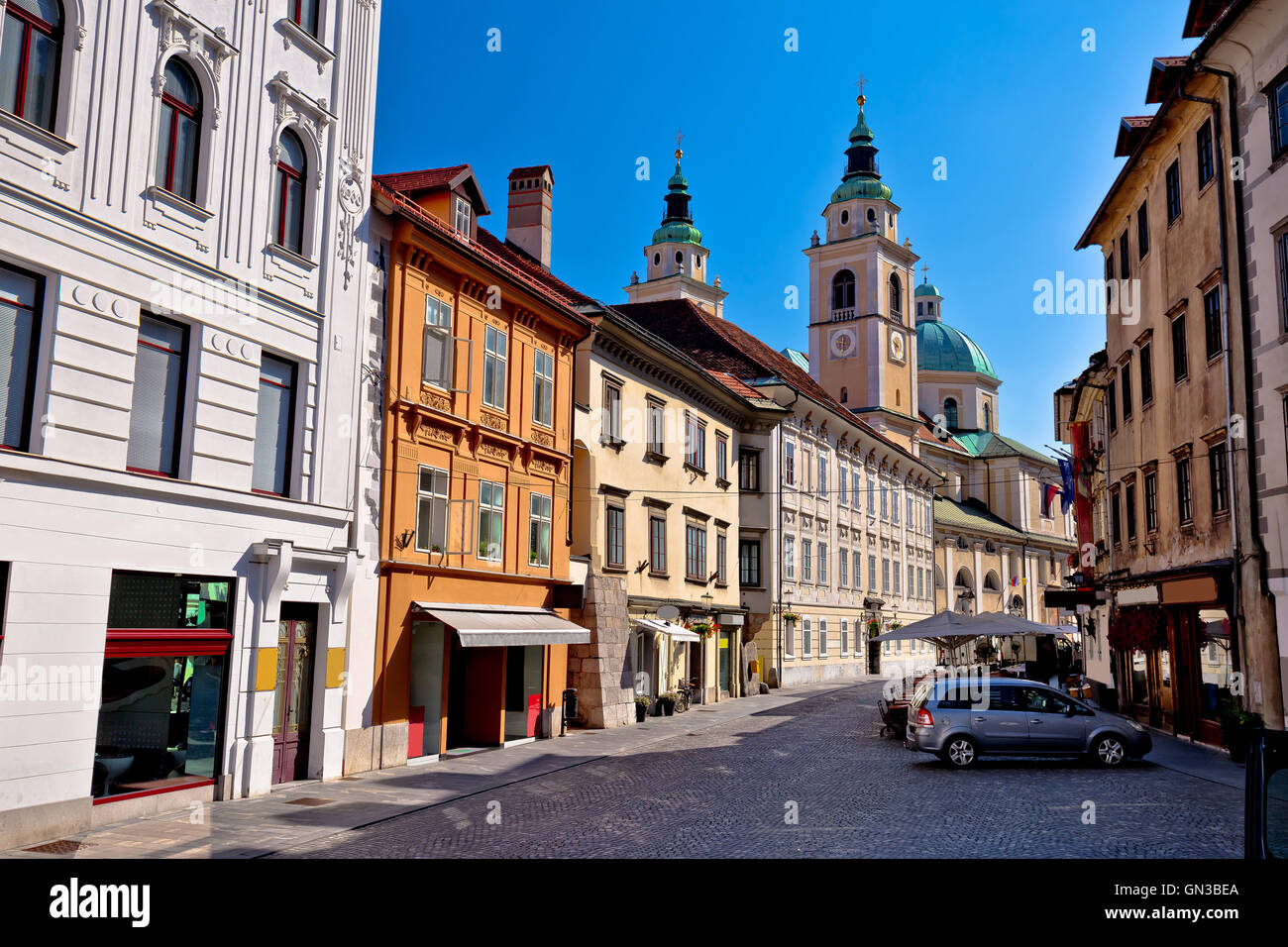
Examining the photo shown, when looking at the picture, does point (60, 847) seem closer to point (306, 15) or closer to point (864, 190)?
point (306, 15)

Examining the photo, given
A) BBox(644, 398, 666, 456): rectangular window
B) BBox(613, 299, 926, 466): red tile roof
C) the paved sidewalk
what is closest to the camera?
the paved sidewalk

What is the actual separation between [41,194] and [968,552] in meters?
76.2

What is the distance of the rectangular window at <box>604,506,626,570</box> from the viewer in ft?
97.1

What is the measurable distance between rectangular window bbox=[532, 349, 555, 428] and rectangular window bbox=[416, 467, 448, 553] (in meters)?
4.48

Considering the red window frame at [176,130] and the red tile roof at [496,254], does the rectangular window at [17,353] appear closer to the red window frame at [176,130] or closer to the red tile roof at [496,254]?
the red window frame at [176,130]

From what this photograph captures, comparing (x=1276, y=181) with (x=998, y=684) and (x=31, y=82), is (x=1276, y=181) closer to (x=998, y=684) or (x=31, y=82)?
(x=998, y=684)

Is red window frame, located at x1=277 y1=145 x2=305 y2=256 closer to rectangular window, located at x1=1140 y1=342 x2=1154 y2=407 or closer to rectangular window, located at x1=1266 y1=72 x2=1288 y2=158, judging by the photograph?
rectangular window, located at x1=1266 y1=72 x2=1288 y2=158

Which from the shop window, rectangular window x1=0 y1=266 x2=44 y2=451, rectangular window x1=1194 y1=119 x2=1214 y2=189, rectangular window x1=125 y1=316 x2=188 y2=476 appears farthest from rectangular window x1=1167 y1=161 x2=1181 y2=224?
rectangular window x1=0 y1=266 x2=44 y2=451

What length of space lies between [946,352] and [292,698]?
95732 mm

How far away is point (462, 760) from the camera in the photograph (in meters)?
20.8

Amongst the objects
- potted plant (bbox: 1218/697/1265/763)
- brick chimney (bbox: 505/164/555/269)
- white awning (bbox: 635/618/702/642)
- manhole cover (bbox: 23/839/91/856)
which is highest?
brick chimney (bbox: 505/164/555/269)

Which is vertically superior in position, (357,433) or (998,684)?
(357,433)

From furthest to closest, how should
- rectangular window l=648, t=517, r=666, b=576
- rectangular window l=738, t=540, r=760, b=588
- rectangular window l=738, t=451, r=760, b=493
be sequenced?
rectangular window l=738, t=540, r=760, b=588, rectangular window l=738, t=451, r=760, b=493, rectangular window l=648, t=517, r=666, b=576

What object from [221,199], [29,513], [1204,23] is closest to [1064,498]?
[1204,23]
